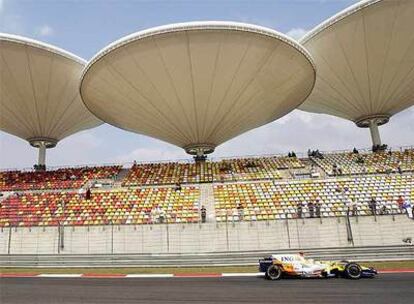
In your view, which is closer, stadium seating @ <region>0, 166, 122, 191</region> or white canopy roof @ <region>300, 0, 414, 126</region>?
white canopy roof @ <region>300, 0, 414, 126</region>

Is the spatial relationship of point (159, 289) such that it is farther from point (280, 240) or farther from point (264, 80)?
point (264, 80)

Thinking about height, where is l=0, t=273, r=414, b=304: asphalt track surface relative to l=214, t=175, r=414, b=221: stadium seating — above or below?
below

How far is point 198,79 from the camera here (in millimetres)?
28922

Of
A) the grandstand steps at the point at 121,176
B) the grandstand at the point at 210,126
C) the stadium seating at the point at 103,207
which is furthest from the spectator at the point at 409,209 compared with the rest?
the grandstand steps at the point at 121,176

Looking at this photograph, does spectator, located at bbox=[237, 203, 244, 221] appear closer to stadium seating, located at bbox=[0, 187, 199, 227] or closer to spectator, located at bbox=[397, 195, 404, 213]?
stadium seating, located at bbox=[0, 187, 199, 227]

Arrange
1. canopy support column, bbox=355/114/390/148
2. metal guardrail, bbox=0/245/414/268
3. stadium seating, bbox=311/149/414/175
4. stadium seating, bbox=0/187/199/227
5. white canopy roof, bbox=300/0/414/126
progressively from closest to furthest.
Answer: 1. metal guardrail, bbox=0/245/414/268
2. stadium seating, bbox=0/187/199/227
3. white canopy roof, bbox=300/0/414/126
4. stadium seating, bbox=311/149/414/175
5. canopy support column, bbox=355/114/390/148

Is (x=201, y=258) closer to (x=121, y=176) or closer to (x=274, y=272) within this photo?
(x=274, y=272)

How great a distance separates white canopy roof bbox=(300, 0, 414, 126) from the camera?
96.4 feet

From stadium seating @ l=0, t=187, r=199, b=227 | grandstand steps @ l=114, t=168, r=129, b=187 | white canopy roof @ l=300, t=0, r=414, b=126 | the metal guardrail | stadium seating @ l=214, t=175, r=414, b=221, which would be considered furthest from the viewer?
grandstand steps @ l=114, t=168, r=129, b=187

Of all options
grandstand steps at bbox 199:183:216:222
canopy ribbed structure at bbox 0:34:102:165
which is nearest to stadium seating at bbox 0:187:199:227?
grandstand steps at bbox 199:183:216:222

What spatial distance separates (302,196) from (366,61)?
14.7 meters

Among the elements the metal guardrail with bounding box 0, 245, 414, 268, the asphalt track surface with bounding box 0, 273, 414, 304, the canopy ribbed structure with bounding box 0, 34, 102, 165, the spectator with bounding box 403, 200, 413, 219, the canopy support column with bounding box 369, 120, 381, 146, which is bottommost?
the asphalt track surface with bounding box 0, 273, 414, 304

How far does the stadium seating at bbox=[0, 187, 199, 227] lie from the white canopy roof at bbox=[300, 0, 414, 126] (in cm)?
1645

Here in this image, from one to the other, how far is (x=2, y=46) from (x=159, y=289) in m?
28.0
